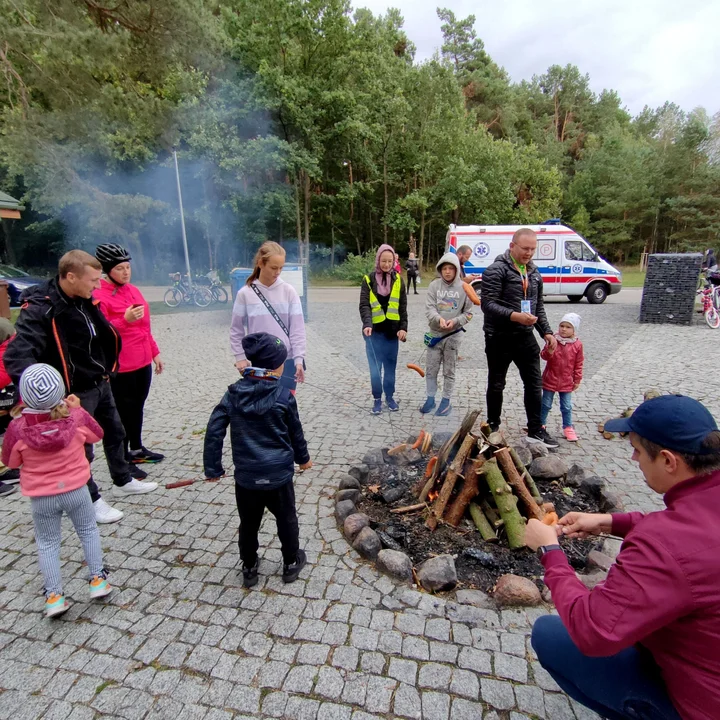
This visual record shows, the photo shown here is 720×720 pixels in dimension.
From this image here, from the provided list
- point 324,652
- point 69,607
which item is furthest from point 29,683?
point 324,652

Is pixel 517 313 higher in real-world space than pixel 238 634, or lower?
higher

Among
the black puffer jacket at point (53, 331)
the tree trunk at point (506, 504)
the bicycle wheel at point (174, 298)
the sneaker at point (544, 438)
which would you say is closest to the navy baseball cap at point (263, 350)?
the black puffer jacket at point (53, 331)

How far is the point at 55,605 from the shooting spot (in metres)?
2.56

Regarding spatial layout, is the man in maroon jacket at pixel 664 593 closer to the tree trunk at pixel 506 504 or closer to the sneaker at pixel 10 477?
the tree trunk at pixel 506 504

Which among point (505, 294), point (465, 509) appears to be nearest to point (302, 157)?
point (505, 294)

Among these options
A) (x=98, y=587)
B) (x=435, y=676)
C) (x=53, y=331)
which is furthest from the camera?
(x=53, y=331)

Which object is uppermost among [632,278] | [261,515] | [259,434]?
[259,434]

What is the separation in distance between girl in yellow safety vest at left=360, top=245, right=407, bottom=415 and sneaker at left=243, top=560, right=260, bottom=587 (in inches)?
125

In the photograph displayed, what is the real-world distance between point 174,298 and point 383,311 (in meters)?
13.3

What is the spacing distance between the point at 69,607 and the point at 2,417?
3421 millimetres

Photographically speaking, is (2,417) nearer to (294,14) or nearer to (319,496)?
(319,496)

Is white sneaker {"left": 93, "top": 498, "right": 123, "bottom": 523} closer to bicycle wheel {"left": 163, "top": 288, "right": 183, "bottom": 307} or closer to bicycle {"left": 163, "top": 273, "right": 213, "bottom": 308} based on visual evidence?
bicycle {"left": 163, "top": 273, "right": 213, "bottom": 308}

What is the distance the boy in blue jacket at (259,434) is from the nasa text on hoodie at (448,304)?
3183 millimetres

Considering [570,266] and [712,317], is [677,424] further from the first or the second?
[570,266]
